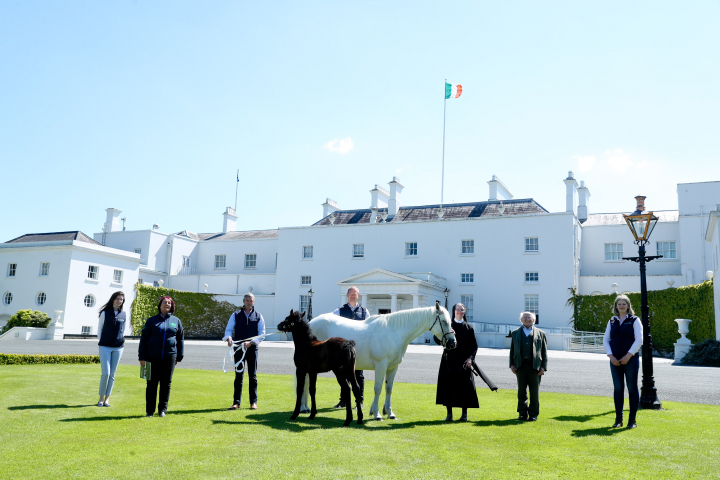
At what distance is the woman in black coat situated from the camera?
28.9 feet

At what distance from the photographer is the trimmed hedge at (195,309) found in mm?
44469

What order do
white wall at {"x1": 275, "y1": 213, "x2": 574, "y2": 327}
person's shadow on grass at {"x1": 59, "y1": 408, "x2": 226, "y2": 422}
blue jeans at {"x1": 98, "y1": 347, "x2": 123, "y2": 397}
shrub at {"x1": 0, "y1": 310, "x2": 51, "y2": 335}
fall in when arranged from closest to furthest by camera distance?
person's shadow on grass at {"x1": 59, "y1": 408, "x2": 226, "y2": 422}
blue jeans at {"x1": 98, "y1": 347, "x2": 123, "y2": 397}
shrub at {"x1": 0, "y1": 310, "x2": 51, "y2": 335}
white wall at {"x1": 275, "y1": 213, "x2": 574, "y2": 327}

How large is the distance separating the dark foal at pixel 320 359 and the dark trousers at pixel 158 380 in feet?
6.10

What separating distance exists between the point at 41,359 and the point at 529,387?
15.7 m

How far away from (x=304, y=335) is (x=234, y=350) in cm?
152

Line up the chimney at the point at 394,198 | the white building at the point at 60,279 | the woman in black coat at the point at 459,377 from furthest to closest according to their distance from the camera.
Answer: the chimney at the point at 394,198 → the white building at the point at 60,279 → the woman in black coat at the point at 459,377

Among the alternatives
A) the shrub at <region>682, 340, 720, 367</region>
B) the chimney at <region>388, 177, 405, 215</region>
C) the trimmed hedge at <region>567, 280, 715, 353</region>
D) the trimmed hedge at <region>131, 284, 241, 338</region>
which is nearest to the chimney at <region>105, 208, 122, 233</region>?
the trimmed hedge at <region>131, 284, 241, 338</region>

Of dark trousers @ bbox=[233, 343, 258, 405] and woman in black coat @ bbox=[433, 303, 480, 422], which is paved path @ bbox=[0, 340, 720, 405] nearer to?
woman in black coat @ bbox=[433, 303, 480, 422]

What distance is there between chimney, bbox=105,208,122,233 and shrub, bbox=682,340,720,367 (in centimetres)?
5190

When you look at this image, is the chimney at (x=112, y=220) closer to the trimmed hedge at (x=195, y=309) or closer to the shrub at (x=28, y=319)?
the trimmed hedge at (x=195, y=309)

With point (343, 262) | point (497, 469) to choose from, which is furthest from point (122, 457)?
point (343, 262)

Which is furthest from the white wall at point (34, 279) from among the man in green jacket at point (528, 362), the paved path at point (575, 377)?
the man in green jacket at point (528, 362)

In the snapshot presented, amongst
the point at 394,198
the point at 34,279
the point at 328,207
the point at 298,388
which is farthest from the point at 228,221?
the point at 298,388

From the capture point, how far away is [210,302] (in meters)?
48.0
